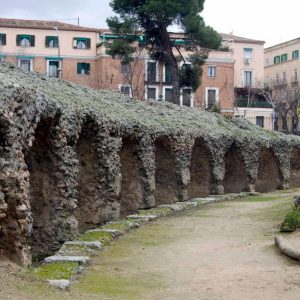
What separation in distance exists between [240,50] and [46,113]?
57.7 meters

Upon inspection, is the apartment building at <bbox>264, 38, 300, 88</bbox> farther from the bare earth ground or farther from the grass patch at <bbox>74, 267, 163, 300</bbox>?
the grass patch at <bbox>74, 267, 163, 300</bbox>

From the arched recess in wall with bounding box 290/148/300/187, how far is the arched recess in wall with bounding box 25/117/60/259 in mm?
18347

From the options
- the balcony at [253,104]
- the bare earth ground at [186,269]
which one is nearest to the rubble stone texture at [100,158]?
the bare earth ground at [186,269]

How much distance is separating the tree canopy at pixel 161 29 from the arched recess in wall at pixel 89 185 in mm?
20981

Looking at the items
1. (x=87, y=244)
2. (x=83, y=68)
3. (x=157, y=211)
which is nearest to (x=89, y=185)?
(x=157, y=211)

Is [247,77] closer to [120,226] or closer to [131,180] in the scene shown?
[131,180]

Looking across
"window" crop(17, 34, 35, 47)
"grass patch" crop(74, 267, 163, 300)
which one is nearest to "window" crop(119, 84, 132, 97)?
"window" crop(17, 34, 35, 47)

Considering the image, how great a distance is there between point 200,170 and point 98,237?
37.9ft

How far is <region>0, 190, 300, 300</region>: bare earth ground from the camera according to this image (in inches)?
327

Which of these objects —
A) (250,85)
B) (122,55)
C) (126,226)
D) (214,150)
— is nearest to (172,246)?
(126,226)

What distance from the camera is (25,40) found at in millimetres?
55375

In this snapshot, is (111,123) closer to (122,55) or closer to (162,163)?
(162,163)

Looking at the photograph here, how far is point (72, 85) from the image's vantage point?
16812mm

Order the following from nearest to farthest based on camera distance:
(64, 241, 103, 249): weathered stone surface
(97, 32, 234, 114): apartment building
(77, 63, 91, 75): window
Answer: (64, 241, 103, 249): weathered stone surface
(97, 32, 234, 114): apartment building
(77, 63, 91, 75): window
